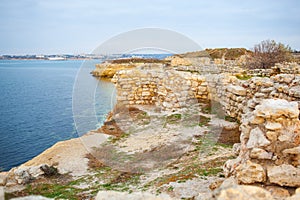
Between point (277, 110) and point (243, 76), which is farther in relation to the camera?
point (243, 76)

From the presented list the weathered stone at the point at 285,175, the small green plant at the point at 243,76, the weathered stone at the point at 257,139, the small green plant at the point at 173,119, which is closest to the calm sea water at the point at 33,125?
the small green plant at the point at 173,119

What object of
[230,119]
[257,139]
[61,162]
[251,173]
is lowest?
[61,162]

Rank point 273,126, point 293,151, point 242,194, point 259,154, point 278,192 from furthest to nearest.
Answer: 1. point 273,126
2. point 259,154
3. point 293,151
4. point 278,192
5. point 242,194

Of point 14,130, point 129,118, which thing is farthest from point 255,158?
point 14,130

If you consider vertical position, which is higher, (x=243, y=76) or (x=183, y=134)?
(x=243, y=76)

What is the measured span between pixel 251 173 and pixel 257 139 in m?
0.83

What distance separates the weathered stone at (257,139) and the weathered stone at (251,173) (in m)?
0.46

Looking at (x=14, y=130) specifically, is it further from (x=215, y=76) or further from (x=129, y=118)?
(x=215, y=76)

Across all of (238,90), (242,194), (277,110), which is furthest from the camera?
(238,90)

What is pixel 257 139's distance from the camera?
5.46m

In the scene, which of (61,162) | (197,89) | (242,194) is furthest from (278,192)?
(197,89)

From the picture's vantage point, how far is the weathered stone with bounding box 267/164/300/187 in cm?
466

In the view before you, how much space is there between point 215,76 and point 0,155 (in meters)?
14.4

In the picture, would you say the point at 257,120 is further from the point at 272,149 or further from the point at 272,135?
the point at 272,149
